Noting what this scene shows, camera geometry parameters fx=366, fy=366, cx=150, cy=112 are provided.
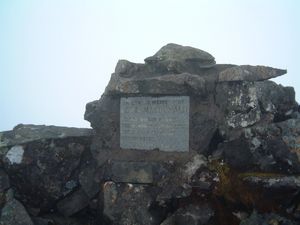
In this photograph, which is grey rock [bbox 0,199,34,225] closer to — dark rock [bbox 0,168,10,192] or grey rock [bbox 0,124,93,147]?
dark rock [bbox 0,168,10,192]

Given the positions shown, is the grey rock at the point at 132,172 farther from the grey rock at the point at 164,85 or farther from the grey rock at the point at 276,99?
the grey rock at the point at 276,99

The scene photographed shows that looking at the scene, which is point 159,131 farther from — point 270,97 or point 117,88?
point 270,97

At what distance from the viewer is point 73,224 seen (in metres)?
8.23

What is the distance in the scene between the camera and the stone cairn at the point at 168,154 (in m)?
6.95

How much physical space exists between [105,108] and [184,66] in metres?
2.15

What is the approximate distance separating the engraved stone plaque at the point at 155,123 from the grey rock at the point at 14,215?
2.60m

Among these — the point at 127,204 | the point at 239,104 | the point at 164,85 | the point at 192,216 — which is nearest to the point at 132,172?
the point at 127,204

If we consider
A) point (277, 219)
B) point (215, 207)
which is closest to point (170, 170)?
point (215, 207)

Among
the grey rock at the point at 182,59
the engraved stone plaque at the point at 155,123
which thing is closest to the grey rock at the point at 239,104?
the engraved stone plaque at the point at 155,123

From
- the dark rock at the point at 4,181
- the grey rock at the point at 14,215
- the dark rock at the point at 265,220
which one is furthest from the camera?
the dark rock at the point at 4,181

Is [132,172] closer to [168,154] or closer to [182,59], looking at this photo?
[168,154]

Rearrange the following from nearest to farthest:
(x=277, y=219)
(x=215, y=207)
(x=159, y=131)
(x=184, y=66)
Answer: (x=277, y=219)
(x=215, y=207)
(x=159, y=131)
(x=184, y=66)

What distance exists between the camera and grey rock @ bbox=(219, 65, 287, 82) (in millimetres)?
7727

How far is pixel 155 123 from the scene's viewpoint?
8.24 m
